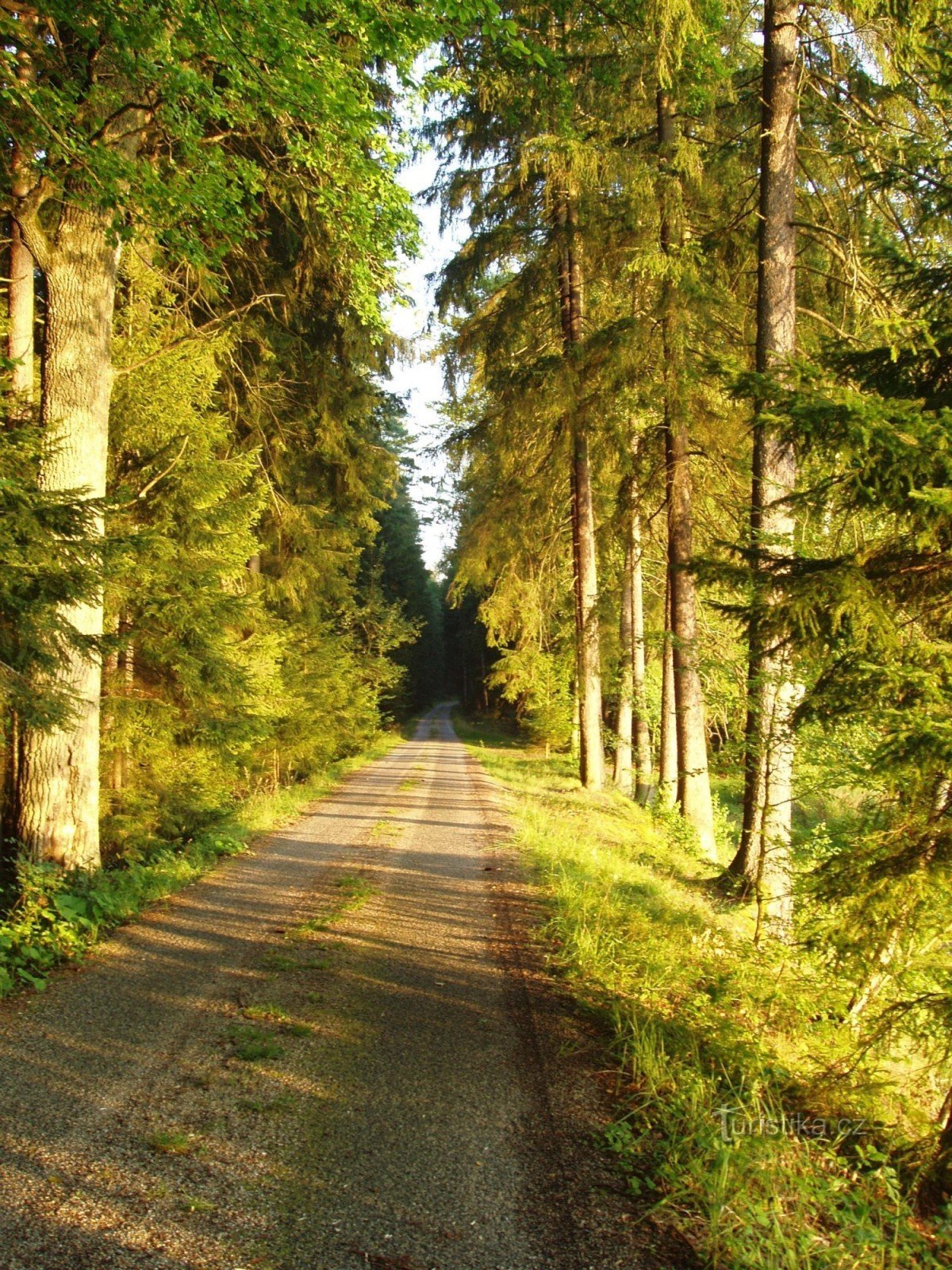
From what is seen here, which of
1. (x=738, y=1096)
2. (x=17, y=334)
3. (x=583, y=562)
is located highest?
(x=17, y=334)

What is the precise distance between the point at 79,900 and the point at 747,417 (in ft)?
30.8

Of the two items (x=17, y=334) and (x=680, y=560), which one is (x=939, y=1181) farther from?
(x=17, y=334)

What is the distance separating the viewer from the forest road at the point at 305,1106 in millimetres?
2840

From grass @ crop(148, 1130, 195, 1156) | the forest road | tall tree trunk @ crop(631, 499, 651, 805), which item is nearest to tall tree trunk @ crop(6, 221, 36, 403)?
the forest road

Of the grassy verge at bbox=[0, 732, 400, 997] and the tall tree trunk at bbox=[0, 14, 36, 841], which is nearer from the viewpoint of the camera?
the grassy verge at bbox=[0, 732, 400, 997]

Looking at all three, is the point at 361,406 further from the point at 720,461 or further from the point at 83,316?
the point at 83,316

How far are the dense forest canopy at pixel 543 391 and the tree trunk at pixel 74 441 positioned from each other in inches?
1.4

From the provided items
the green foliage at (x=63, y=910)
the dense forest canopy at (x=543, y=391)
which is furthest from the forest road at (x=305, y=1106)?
the dense forest canopy at (x=543, y=391)

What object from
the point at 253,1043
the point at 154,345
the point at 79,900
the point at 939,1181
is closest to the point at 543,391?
the point at 154,345

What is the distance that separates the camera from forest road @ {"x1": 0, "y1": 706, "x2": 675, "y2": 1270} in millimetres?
2840

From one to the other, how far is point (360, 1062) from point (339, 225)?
23.1ft

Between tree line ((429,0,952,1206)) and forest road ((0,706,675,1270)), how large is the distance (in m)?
1.56

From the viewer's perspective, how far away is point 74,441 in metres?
7.14

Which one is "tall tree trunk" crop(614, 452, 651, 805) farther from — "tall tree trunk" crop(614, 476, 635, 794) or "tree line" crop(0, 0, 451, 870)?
"tree line" crop(0, 0, 451, 870)
